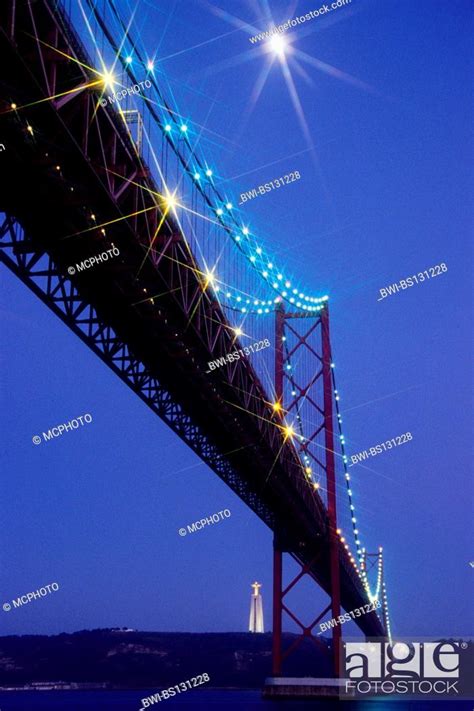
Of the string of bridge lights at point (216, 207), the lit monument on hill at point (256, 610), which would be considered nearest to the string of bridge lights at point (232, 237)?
the string of bridge lights at point (216, 207)

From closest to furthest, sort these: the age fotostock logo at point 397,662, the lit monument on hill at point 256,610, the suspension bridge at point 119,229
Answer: the suspension bridge at point 119,229 → the age fotostock logo at point 397,662 → the lit monument on hill at point 256,610

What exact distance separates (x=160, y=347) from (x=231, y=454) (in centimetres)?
747

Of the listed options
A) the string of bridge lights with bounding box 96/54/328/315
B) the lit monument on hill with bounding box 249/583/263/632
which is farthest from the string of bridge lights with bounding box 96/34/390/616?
the lit monument on hill with bounding box 249/583/263/632

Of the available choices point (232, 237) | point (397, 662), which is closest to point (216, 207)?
point (232, 237)

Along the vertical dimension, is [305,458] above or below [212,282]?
above

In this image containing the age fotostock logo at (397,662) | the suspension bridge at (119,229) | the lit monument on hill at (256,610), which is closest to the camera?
the suspension bridge at (119,229)

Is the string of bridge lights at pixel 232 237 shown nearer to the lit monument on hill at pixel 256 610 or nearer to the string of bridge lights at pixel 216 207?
the string of bridge lights at pixel 216 207

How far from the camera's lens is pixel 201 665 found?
271ft

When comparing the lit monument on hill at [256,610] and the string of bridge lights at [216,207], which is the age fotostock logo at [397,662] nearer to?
the string of bridge lights at [216,207]

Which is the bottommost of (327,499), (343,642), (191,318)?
(343,642)

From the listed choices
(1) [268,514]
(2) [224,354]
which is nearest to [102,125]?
(2) [224,354]

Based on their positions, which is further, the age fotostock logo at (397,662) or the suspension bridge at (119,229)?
the age fotostock logo at (397,662)

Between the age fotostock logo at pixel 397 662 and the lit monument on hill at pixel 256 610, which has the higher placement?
the lit monument on hill at pixel 256 610

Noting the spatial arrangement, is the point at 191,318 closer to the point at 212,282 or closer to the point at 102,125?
the point at 212,282
